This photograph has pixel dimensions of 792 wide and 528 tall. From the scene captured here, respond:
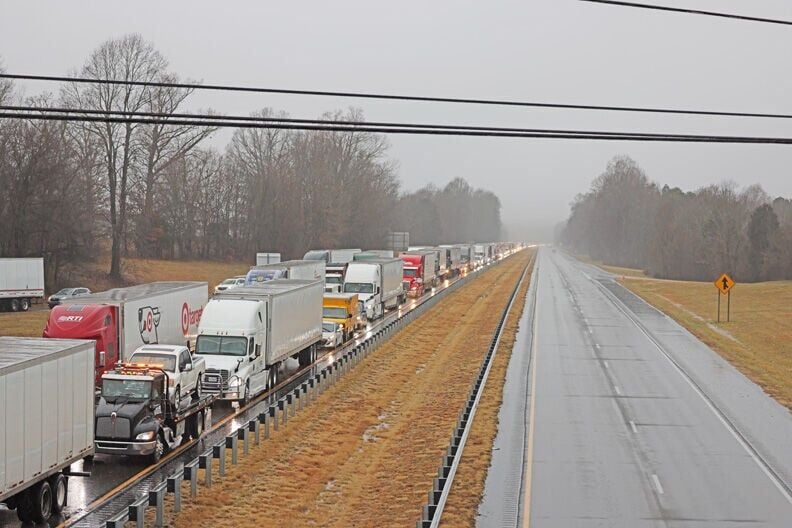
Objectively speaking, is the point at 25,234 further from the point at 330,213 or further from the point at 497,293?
the point at 330,213

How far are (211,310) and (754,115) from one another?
19.8 meters

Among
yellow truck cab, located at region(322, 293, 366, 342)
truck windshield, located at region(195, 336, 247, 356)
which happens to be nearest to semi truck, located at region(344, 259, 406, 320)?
yellow truck cab, located at region(322, 293, 366, 342)

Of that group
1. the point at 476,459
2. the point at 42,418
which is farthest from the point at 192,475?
the point at 476,459

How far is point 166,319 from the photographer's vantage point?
3152cm

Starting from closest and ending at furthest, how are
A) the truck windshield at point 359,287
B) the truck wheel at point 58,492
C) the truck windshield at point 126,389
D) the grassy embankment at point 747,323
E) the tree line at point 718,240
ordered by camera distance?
1. the truck wheel at point 58,492
2. the truck windshield at point 126,389
3. the grassy embankment at point 747,323
4. the truck windshield at point 359,287
5. the tree line at point 718,240

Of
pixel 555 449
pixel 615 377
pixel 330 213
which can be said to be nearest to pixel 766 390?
pixel 615 377

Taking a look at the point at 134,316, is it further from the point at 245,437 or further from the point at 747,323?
the point at 747,323

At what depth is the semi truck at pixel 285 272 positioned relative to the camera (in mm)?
47594

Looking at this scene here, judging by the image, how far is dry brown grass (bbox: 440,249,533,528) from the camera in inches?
684

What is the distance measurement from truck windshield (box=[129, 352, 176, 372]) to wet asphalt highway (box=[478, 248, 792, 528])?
841 cm

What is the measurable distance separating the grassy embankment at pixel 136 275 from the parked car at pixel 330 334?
14.5 metres

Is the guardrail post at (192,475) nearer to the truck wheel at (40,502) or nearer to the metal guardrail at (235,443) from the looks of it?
the metal guardrail at (235,443)

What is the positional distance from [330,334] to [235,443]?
20407 millimetres

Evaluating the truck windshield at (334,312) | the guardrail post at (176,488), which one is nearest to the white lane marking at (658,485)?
the guardrail post at (176,488)
